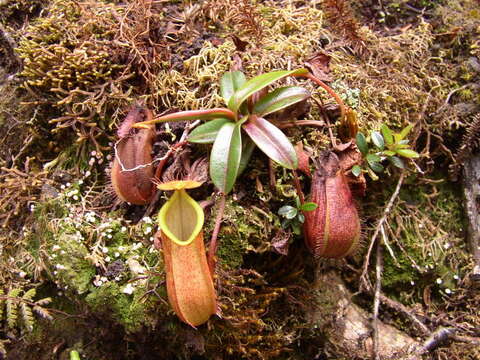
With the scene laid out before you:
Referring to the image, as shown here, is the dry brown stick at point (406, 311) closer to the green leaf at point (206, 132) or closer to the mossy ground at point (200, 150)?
the mossy ground at point (200, 150)

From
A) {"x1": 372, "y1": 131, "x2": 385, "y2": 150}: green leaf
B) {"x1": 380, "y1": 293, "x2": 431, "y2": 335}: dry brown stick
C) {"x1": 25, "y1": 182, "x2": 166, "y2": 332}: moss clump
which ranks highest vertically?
{"x1": 372, "y1": 131, "x2": 385, "y2": 150}: green leaf

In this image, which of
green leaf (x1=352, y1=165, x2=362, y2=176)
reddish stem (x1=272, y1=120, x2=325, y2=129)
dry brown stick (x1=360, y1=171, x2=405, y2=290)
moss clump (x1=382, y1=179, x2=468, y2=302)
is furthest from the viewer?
moss clump (x1=382, y1=179, x2=468, y2=302)

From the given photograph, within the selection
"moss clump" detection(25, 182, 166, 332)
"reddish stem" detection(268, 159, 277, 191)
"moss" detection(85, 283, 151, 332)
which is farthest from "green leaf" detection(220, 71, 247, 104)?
"moss" detection(85, 283, 151, 332)

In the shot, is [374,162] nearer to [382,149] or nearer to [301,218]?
[382,149]

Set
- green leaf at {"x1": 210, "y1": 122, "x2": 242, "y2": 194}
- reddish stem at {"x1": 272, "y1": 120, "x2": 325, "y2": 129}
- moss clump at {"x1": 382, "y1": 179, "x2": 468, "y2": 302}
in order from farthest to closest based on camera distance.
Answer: moss clump at {"x1": 382, "y1": 179, "x2": 468, "y2": 302}, reddish stem at {"x1": 272, "y1": 120, "x2": 325, "y2": 129}, green leaf at {"x1": 210, "y1": 122, "x2": 242, "y2": 194}

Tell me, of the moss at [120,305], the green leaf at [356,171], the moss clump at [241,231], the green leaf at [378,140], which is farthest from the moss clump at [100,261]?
the green leaf at [378,140]

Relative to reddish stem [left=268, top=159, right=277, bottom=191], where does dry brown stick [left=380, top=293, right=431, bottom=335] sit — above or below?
below

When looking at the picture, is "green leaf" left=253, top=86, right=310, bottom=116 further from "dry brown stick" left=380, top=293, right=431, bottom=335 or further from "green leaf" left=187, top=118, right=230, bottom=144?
"dry brown stick" left=380, top=293, right=431, bottom=335
